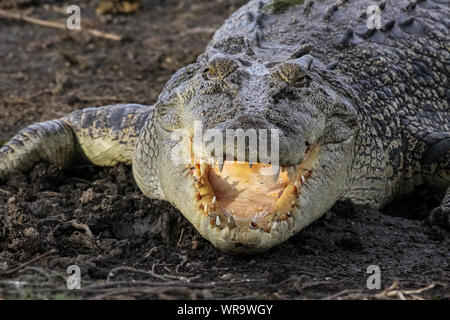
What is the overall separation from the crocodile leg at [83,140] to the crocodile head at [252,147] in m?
0.95

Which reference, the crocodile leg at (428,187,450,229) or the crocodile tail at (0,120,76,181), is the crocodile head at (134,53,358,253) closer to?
the crocodile leg at (428,187,450,229)

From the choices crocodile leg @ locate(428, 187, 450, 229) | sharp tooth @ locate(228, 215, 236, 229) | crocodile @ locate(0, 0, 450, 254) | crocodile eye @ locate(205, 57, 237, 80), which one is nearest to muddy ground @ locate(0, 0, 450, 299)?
crocodile leg @ locate(428, 187, 450, 229)

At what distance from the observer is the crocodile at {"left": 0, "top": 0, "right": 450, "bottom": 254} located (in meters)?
4.02

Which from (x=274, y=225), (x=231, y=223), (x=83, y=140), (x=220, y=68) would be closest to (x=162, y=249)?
(x=231, y=223)

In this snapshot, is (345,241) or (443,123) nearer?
(345,241)

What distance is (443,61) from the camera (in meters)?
6.46

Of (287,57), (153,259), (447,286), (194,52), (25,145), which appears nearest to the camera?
(447,286)

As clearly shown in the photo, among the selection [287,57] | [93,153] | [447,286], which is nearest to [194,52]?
[93,153]

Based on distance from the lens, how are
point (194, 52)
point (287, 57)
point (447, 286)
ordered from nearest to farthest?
point (447, 286) < point (287, 57) < point (194, 52)

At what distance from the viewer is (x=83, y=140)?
6055mm

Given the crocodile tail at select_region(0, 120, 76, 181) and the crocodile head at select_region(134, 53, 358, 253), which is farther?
the crocodile tail at select_region(0, 120, 76, 181)

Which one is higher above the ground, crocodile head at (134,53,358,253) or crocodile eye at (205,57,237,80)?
crocodile eye at (205,57,237,80)

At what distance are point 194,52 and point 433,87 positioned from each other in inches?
151
